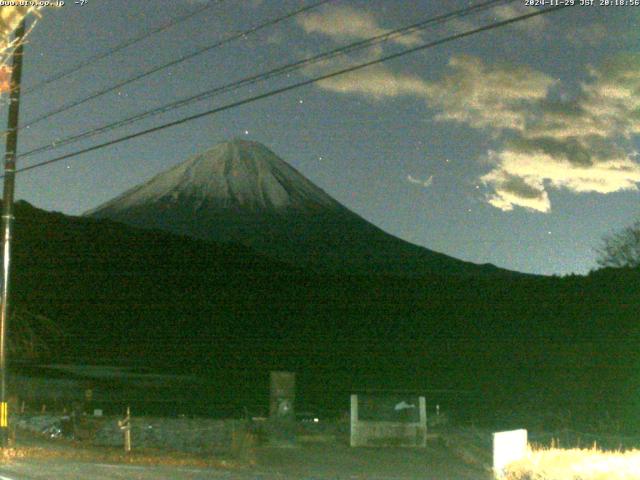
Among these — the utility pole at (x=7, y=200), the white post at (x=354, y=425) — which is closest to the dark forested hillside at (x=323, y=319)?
the white post at (x=354, y=425)

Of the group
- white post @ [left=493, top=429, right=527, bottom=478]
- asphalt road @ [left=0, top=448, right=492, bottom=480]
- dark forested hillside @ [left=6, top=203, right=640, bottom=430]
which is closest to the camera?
white post @ [left=493, top=429, right=527, bottom=478]

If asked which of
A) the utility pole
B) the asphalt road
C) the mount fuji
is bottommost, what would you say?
the asphalt road

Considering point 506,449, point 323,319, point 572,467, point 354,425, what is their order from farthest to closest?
point 323,319 < point 354,425 < point 506,449 < point 572,467

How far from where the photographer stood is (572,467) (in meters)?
11.4

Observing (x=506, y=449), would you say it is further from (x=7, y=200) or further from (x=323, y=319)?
(x=323, y=319)

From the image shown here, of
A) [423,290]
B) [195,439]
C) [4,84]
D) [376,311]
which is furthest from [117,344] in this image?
[4,84]

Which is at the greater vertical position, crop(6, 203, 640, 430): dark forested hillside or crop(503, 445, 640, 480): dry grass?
crop(6, 203, 640, 430): dark forested hillside

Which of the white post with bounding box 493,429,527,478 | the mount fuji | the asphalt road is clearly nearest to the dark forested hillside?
the asphalt road

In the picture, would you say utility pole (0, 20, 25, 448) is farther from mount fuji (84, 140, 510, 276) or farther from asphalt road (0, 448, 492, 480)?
mount fuji (84, 140, 510, 276)

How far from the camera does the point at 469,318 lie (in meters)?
89.3

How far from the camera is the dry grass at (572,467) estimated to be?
426 inches

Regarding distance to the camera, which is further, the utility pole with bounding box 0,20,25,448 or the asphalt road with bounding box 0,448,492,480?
the utility pole with bounding box 0,20,25,448

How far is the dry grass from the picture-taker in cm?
1083

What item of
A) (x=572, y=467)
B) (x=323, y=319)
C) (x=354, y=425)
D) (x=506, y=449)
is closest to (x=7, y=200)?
(x=354, y=425)
